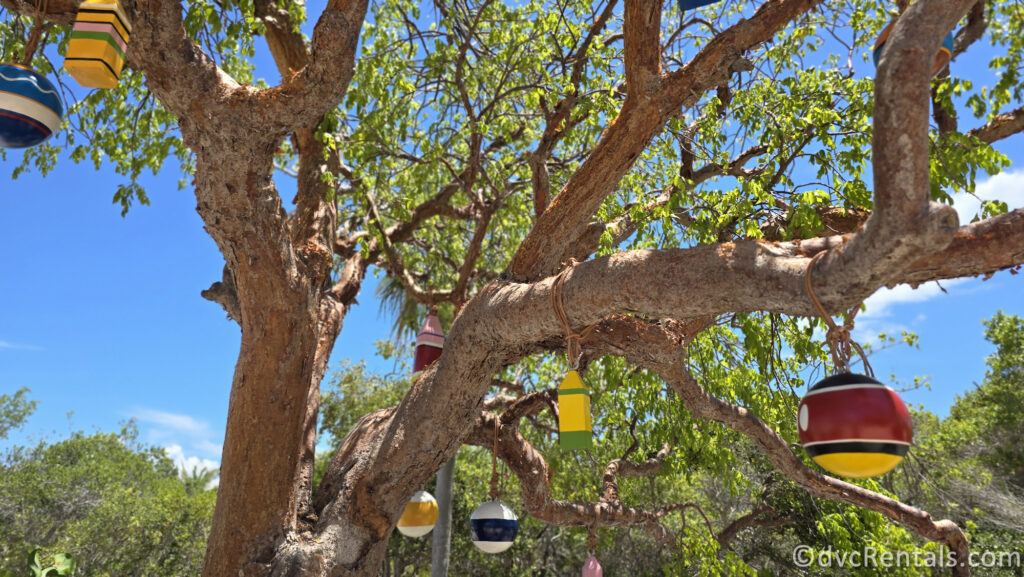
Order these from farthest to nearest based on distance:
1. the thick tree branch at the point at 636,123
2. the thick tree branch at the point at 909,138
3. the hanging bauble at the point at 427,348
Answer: the hanging bauble at the point at 427,348
the thick tree branch at the point at 636,123
the thick tree branch at the point at 909,138

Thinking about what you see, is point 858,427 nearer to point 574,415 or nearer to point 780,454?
point 574,415

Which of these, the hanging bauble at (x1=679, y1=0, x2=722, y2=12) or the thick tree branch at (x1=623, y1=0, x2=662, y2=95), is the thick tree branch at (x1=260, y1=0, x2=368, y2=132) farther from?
the hanging bauble at (x1=679, y1=0, x2=722, y2=12)

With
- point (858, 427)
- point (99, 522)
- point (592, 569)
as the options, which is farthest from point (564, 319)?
point (99, 522)

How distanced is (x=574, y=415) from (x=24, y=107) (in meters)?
2.61

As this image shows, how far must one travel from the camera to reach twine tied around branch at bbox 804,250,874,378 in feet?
6.43

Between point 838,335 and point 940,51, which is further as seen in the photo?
point 940,51

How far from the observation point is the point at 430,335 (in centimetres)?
432

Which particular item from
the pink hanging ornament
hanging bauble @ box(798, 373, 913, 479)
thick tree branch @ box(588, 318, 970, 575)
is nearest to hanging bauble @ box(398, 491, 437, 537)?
the pink hanging ornament

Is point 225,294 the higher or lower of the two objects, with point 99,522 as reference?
higher

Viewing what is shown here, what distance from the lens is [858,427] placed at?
1.79 meters

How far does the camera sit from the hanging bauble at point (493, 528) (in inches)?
167

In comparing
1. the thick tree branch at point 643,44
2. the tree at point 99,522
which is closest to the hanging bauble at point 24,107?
the thick tree branch at point 643,44

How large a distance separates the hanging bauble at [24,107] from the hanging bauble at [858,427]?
128 inches

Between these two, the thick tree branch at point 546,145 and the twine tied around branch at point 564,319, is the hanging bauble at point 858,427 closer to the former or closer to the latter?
the twine tied around branch at point 564,319
